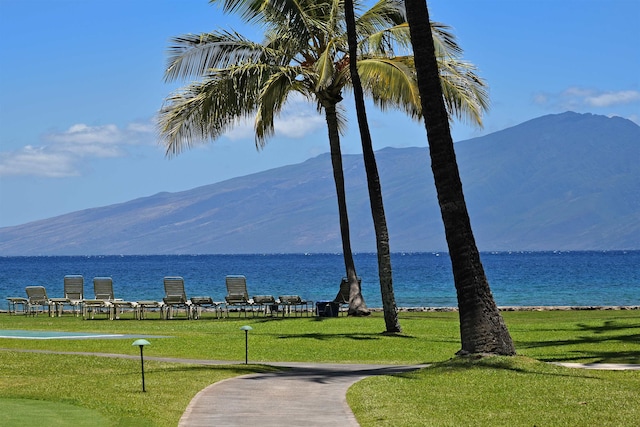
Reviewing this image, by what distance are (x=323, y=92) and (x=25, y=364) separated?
42.6 ft

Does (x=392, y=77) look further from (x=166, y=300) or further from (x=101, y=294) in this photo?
(x=101, y=294)

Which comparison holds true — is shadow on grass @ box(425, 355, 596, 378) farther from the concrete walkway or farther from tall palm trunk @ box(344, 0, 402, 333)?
tall palm trunk @ box(344, 0, 402, 333)

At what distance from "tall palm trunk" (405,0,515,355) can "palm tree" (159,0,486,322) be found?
8611 mm

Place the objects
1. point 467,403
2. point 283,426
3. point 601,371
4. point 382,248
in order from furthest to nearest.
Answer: point 382,248, point 601,371, point 467,403, point 283,426

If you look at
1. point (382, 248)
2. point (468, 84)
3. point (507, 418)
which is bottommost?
point (507, 418)

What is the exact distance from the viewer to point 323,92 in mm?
27891

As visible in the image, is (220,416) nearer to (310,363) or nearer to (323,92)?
(310,363)

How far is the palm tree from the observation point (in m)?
26.8

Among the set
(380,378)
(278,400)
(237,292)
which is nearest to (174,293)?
(237,292)

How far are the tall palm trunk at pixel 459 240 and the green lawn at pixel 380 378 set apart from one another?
0.53 metres

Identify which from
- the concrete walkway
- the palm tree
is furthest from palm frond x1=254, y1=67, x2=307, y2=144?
the concrete walkway

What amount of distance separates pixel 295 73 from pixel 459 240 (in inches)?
479

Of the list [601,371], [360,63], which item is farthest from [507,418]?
[360,63]

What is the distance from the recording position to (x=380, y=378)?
15094 mm
